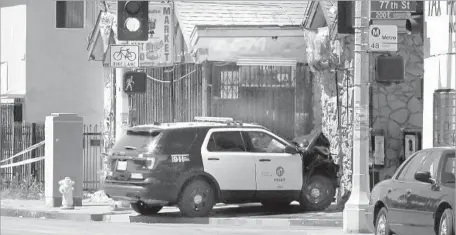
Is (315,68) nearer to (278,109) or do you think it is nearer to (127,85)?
(278,109)

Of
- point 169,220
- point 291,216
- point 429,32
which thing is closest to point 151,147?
point 169,220

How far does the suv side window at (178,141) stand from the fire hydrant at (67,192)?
121 inches

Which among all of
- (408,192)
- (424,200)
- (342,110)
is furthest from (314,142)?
(424,200)

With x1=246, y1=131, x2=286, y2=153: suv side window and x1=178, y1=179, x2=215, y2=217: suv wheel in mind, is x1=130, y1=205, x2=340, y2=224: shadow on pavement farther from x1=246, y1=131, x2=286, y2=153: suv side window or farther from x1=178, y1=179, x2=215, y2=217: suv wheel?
x1=246, y1=131, x2=286, y2=153: suv side window

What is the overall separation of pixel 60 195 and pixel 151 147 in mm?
3799

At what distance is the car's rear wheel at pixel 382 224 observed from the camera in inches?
711

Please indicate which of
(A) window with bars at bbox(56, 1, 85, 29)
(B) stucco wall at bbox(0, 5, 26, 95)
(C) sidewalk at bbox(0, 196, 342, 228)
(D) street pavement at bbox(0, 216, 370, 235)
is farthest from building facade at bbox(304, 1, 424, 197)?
(B) stucco wall at bbox(0, 5, 26, 95)

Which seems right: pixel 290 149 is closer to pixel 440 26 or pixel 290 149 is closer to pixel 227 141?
pixel 227 141

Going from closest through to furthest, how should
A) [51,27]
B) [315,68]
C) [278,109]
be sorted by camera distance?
[315,68], [278,109], [51,27]

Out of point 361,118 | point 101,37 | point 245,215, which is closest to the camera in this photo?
point 361,118

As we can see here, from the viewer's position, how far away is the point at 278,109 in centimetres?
2969

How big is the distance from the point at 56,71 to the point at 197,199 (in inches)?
572

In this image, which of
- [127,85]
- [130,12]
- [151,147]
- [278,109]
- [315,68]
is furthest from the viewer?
[278,109]

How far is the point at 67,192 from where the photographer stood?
83.7 ft
